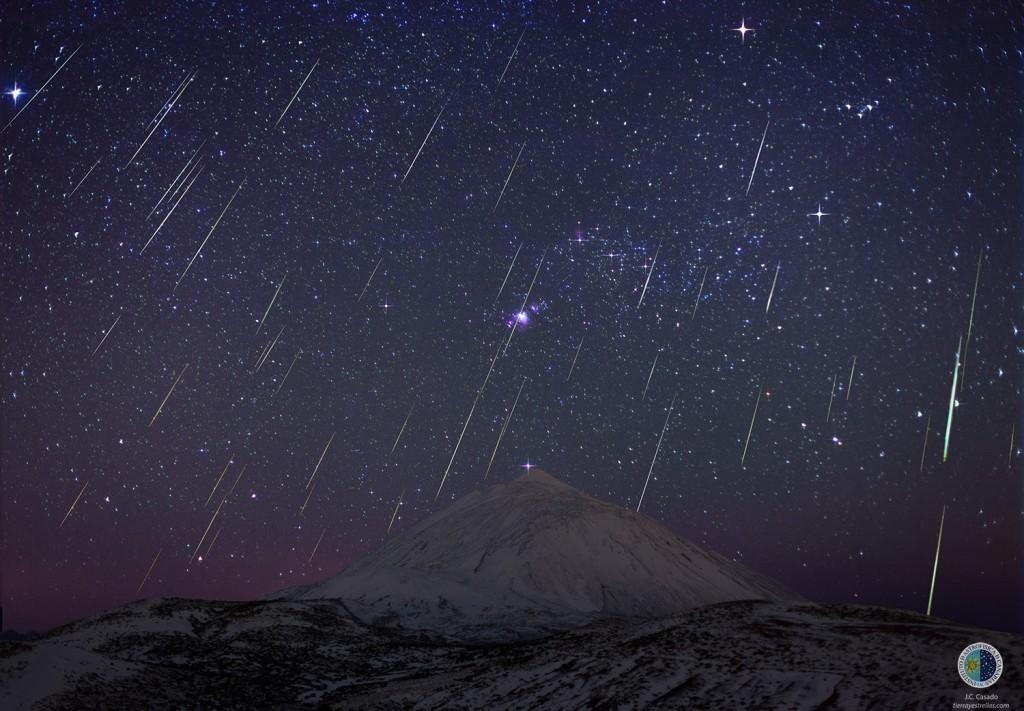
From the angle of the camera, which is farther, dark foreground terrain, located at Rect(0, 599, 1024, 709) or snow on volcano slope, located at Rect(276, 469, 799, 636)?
snow on volcano slope, located at Rect(276, 469, 799, 636)

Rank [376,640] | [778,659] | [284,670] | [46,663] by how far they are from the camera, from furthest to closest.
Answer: [376,640] → [284,670] → [46,663] → [778,659]

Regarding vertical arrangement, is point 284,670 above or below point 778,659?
below

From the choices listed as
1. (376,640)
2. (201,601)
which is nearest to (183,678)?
(376,640)

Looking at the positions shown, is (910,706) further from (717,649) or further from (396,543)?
(396,543)

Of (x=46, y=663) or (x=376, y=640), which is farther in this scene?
(x=376, y=640)

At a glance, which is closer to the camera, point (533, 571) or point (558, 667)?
point (558, 667)

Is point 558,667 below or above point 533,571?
below
